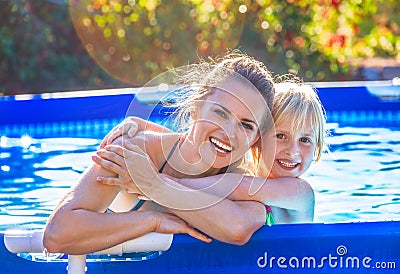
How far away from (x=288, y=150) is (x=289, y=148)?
13 mm

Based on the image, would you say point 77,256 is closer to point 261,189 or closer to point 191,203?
point 191,203

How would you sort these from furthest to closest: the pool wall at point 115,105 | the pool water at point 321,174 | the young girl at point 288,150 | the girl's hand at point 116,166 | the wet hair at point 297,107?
the pool wall at point 115,105
the pool water at point 321,174
the wet hair at point 297,107
the young girl at point 288,150
the girl's hand at point 116,166

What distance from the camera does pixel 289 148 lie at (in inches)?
134

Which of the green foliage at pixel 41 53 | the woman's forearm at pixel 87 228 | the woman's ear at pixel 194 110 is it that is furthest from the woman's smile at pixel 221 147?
the green foliage at pixel 41 53

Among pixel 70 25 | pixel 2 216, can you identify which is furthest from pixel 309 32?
pixel 2 216

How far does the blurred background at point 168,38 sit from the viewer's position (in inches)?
292

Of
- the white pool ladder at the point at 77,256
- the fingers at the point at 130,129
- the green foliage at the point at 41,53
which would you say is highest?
the green foliage at the point at 41,53

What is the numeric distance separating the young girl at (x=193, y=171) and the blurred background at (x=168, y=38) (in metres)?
4.03

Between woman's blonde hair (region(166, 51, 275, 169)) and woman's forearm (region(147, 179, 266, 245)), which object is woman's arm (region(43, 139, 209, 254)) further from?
woman's blonde hair (region(166, 51, 275, 169))

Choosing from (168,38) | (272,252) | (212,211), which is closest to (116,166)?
(212,211)

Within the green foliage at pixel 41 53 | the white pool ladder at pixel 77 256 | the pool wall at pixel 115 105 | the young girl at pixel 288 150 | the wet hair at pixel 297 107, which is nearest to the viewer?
the white pool ladder at pixel 77 256

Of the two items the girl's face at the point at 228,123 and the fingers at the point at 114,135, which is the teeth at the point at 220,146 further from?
the fingers at the point at 114,135

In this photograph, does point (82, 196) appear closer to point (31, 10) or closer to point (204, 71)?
point (204, 71)

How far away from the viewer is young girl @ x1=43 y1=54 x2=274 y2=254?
288 cm
